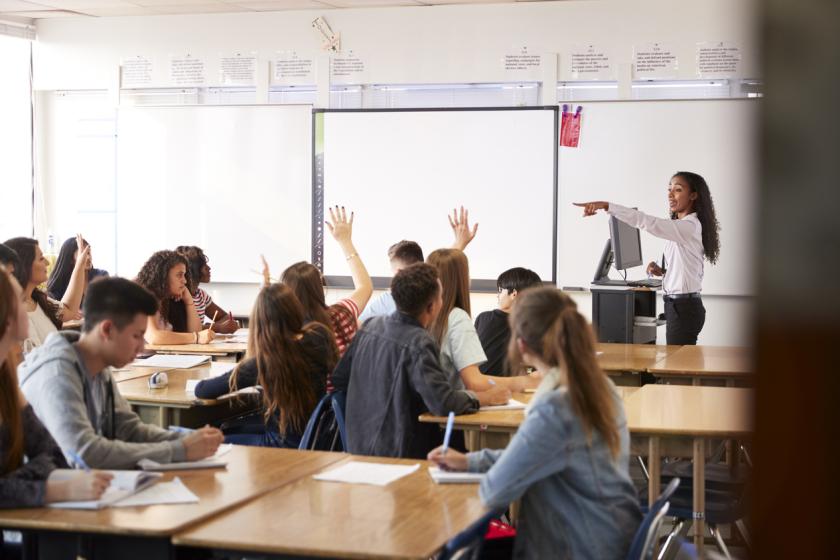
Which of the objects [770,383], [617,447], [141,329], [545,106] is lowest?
[617,447]

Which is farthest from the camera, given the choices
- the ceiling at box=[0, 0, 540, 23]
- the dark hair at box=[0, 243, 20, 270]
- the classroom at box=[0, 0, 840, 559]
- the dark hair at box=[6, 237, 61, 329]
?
the ceiling at box=[0, 0, 540, 23]

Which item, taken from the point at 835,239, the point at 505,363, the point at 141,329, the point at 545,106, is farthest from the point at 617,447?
the point at 545,106

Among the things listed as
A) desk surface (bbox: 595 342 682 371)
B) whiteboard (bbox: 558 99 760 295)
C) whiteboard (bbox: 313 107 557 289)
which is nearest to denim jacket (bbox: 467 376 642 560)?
desk surface (bbox: 595 342 682 371)

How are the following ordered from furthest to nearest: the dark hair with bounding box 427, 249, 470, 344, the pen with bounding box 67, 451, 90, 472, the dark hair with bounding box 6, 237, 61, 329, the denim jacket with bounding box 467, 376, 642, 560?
the dark hair with bounding box 6, 237, 61, 329
the dark hair with bounding box 427, 249, 470, 344
the pen with bounding box 67, 451, 90, 472
the denim jacket with bounding box 467, 376, 642, 560

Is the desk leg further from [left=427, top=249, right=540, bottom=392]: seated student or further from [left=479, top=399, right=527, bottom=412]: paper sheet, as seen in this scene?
[left=427, top=249, right=540, bottom=392]: seated student

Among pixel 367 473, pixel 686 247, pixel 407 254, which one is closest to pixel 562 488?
pixel 367 473

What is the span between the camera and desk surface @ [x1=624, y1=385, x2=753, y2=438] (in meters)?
3.33

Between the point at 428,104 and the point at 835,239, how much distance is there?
7.88 m

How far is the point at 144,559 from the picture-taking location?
2.33 metres

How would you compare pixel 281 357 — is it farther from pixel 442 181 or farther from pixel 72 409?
pixel 442 181

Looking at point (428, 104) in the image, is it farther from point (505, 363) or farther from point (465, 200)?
point (505, 363)

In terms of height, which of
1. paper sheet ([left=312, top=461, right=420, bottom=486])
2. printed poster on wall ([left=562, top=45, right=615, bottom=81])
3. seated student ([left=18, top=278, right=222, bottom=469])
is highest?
printed poster on wall ([left=562, top=45, right=615, bottom=81])

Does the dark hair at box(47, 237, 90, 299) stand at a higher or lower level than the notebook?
higher

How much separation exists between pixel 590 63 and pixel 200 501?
582 cm
